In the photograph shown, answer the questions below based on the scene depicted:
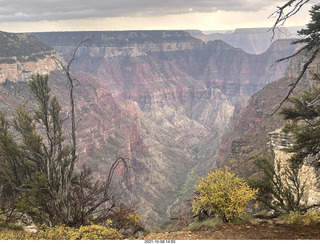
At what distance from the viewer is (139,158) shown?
468 ft

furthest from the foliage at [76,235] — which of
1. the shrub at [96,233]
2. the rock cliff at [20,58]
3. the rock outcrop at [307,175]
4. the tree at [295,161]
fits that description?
the rock cliff at [20,58]

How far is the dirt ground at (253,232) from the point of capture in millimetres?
10703

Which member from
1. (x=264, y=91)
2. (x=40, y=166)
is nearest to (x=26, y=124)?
(x=40, y=166)

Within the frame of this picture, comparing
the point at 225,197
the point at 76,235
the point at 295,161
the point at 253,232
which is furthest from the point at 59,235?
the point at 295,161

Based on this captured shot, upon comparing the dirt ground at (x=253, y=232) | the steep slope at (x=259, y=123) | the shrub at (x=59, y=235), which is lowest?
the steep slope at (x=259, y=123)

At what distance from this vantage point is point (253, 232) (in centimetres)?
1147

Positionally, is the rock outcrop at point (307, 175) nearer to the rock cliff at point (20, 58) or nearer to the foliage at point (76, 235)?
the foliage at point (76, 235)

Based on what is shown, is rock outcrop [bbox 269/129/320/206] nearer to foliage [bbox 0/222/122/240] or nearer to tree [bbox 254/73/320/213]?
tree [bbox 254/73/320/213]

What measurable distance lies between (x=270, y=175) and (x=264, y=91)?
3986 inches

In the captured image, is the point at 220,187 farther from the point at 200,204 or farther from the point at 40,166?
the point at 40,166

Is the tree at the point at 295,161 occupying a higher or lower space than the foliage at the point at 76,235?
higher

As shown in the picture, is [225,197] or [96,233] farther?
[225,197]

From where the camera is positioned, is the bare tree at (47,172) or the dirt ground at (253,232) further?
the bare tree at (47,172)

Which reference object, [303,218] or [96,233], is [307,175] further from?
[96,233]
